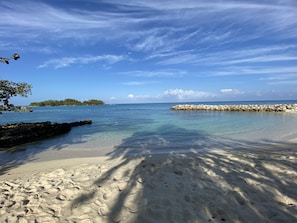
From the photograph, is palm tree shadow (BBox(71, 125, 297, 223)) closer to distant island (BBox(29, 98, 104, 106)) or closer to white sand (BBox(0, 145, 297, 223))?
white sand (BBox(0, 145, 297, 223))

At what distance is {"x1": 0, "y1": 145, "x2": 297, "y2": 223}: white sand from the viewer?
11.5 feet

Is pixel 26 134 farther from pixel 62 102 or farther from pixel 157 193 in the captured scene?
pixel 62 102

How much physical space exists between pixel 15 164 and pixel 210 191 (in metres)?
7.16

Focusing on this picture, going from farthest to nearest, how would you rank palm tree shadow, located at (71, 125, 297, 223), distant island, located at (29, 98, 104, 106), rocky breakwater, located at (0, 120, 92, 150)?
distant island, located at (29, 98, 104, 106)
rocky breakwater, located at (0, 120, 92, 150)
palm tree shadow, located at (71, 125, 297, 223)

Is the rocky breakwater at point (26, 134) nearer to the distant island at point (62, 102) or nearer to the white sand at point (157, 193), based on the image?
the white sand at point (157, 193)

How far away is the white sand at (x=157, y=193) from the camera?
11.5ft

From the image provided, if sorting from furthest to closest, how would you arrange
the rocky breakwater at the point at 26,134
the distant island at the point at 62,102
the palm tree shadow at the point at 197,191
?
the distant island at the point at 62,102 < the rocky breakwater at the point at 26,134 < the palm tree shadow at the point at 197,191

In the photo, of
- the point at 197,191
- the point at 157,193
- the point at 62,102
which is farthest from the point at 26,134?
the point at 62,102

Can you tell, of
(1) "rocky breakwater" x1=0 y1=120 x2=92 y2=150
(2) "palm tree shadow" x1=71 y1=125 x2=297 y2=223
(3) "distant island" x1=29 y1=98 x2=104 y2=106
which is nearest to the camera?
(2) "palm tree shadow" x1=71 y1=125 x2=297 y2=223

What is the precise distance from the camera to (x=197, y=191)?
4.30 metres

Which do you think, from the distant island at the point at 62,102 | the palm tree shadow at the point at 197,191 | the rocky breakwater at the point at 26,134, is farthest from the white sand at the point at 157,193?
the distant island at the point at 62,102

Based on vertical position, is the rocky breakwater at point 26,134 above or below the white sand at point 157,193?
below

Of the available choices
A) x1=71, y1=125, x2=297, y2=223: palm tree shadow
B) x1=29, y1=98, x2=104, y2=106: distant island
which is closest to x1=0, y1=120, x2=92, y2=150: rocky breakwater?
x1=71, y1=125, x2=297, y2=223: palm tree shadow

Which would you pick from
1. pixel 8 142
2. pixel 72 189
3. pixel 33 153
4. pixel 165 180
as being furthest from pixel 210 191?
pixel 8 142
